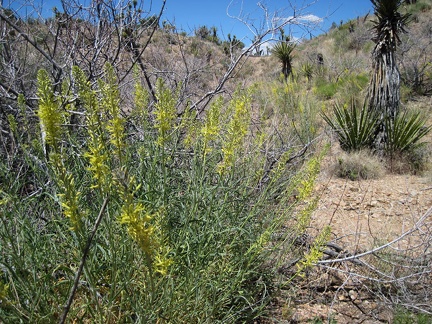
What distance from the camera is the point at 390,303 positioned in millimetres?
2324

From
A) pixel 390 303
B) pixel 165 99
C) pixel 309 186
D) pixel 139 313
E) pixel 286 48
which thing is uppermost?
pixel 286 48

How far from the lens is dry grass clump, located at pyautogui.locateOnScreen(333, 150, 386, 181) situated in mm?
5094

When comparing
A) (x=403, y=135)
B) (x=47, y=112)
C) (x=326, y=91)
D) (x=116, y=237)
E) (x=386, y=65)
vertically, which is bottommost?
(x=403, y=135)

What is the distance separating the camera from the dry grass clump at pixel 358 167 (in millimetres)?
5094

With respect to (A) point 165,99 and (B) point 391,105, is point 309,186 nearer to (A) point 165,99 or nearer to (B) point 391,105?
(A) point 165,99

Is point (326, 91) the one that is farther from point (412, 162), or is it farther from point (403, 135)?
point (412, 162)

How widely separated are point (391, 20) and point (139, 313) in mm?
6152

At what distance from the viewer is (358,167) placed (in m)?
5.13

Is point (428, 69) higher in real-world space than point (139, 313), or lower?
higher

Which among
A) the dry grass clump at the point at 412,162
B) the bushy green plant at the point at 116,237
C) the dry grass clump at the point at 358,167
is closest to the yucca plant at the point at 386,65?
the dry grass clump at the point at 412,162

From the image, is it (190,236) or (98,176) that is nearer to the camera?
(98,176)

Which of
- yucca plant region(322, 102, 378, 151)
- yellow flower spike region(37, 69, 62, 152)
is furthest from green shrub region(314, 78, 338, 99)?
yellow flower spike region(37, 69, 62, 152)

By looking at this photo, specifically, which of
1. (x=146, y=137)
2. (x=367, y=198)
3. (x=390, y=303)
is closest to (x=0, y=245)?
(x=146, y=137)

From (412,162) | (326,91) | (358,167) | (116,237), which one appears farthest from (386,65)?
(116,237)
